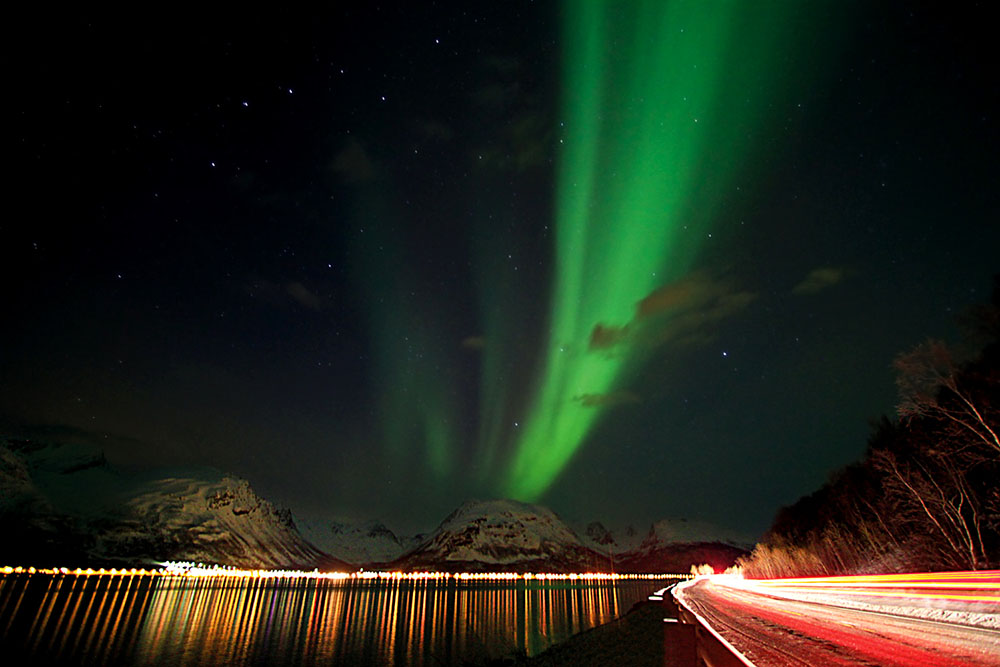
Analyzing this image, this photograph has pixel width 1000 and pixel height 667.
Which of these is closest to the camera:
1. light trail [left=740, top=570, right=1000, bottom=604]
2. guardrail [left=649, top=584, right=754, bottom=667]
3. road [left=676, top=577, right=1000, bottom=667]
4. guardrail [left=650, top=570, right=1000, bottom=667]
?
guardrail [left=649, top=584, right=754, bottom=667]

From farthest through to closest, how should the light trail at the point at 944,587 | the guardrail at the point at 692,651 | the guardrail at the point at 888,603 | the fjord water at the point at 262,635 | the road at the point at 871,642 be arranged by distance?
the fjord water at the point at 262,635 → the light trail at the point at 944,587 → the road at the point at 871,642 → the guardrail at the point at 888,603 → the guardrail at the point at 692,651

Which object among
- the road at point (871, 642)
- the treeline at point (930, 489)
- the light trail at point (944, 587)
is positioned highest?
the treeline at point (930, 489)

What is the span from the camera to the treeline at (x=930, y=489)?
26.5 m

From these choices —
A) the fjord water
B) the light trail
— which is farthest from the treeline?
the fjord water

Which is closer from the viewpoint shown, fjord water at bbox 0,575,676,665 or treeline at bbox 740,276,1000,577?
treeline at bbox 740,276,1000,577

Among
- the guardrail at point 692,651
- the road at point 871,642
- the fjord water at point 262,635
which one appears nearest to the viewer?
the guardrail at point 692,651

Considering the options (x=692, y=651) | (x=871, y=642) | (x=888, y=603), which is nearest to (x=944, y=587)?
(x=888, y=603)

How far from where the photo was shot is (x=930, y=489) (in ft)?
136

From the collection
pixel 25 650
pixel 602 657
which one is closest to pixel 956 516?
pixel 602 657

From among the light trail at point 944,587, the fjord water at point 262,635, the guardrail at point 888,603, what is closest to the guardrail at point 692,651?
the guardrail at point 888,603

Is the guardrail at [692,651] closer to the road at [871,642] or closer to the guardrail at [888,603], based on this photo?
the guardrail at [888,603]

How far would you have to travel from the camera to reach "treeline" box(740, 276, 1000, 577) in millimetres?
26531

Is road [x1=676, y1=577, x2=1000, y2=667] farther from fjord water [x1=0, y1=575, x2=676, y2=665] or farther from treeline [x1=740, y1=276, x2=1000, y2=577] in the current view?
fjord water [x1=0, y1=575, x2=676, y2=665]

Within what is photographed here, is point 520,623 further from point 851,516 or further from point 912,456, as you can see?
point 912,456
